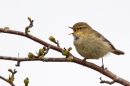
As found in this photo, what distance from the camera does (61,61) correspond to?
3301mm

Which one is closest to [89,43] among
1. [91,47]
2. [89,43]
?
[89,43]

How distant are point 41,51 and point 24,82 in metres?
0.49

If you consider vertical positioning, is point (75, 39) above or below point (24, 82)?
above

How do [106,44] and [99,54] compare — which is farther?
[106,44]

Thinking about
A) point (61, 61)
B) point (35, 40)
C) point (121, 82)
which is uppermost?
point (35, 40)

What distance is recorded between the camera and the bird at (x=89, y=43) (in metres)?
5.21

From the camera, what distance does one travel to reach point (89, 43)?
5.41 metres

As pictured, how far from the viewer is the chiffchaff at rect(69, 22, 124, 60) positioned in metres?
5.21

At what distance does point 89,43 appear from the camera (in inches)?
213

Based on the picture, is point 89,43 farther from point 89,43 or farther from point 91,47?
point 91,47

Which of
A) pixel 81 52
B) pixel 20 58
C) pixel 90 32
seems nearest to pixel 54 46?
pixel 20 58

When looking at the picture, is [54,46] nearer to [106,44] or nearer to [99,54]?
[99,54]

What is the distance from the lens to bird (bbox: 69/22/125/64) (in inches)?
205

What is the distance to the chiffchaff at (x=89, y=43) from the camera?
5213 millimetres
